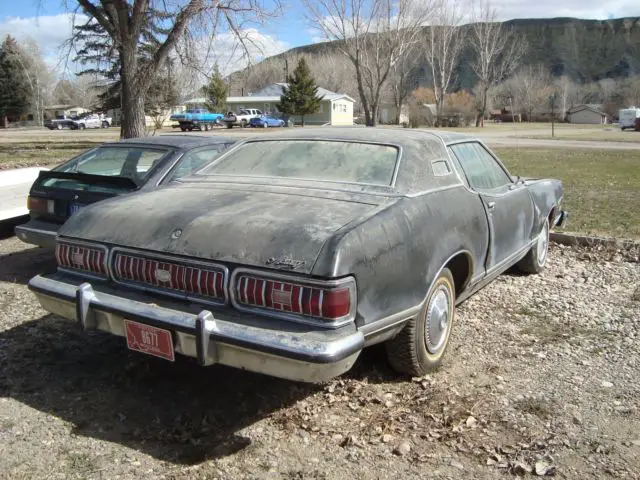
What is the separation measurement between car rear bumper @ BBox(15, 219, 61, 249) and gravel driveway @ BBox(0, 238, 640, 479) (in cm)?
102

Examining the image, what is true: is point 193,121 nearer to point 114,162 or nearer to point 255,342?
point 114,162

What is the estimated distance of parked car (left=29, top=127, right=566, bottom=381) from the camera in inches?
108

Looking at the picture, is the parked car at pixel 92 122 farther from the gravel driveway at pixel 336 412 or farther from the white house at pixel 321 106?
the gravel driveway at pixel 336 412

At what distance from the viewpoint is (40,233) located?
5.43 metres

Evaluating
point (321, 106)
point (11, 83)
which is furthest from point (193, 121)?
point (11, 83)

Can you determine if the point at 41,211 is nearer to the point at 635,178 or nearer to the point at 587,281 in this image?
the point at 587,281

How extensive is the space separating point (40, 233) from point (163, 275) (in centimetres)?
295

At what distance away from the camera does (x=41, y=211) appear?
561cm

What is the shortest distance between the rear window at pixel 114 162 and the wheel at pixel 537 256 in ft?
12.0

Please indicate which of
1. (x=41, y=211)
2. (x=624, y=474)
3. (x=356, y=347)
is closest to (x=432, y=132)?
(x=356, y=347)

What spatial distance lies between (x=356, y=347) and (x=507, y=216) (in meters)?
2.33

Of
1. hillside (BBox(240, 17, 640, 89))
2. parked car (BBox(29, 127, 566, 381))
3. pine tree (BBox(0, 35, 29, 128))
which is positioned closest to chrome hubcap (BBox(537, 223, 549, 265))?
parked car (BBox(29, 127, 566, 381))

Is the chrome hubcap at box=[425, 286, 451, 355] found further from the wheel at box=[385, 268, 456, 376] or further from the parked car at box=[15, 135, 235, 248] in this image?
the parked car at box=[15, 135, 235, 248]

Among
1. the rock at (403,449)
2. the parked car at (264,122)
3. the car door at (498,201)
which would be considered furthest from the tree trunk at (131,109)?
the parked car at (264,122)
